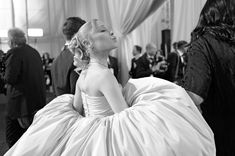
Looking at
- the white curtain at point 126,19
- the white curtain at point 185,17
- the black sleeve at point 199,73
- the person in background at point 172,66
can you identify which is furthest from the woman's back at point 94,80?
the white curtain at point 185,17

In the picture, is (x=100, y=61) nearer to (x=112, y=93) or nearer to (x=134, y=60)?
(x=112, y=93)

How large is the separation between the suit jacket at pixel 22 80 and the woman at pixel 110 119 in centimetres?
131

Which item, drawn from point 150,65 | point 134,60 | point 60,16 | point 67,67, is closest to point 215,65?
point 67,67

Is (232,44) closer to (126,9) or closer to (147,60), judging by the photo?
(126,9)

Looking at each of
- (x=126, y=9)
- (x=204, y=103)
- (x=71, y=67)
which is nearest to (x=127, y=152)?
(x=204, y=103)

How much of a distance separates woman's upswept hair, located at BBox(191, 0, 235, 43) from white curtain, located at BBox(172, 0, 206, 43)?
367 cm

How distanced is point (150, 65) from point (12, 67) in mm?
2343

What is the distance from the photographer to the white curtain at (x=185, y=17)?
487 cm

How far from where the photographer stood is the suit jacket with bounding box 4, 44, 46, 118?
91.5 inches

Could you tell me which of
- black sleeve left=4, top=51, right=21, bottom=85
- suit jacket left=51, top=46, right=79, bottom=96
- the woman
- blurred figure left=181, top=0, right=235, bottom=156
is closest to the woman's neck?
the woman

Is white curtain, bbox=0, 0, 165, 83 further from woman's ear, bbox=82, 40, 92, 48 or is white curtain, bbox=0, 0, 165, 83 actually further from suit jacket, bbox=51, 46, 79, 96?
woman's ear, bbox=82, 40, 92, 48

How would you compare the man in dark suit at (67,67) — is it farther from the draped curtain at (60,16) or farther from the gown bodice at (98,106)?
the draped curtain at (60,16)

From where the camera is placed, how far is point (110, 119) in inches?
38.1

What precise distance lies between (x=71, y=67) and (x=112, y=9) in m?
1.70
